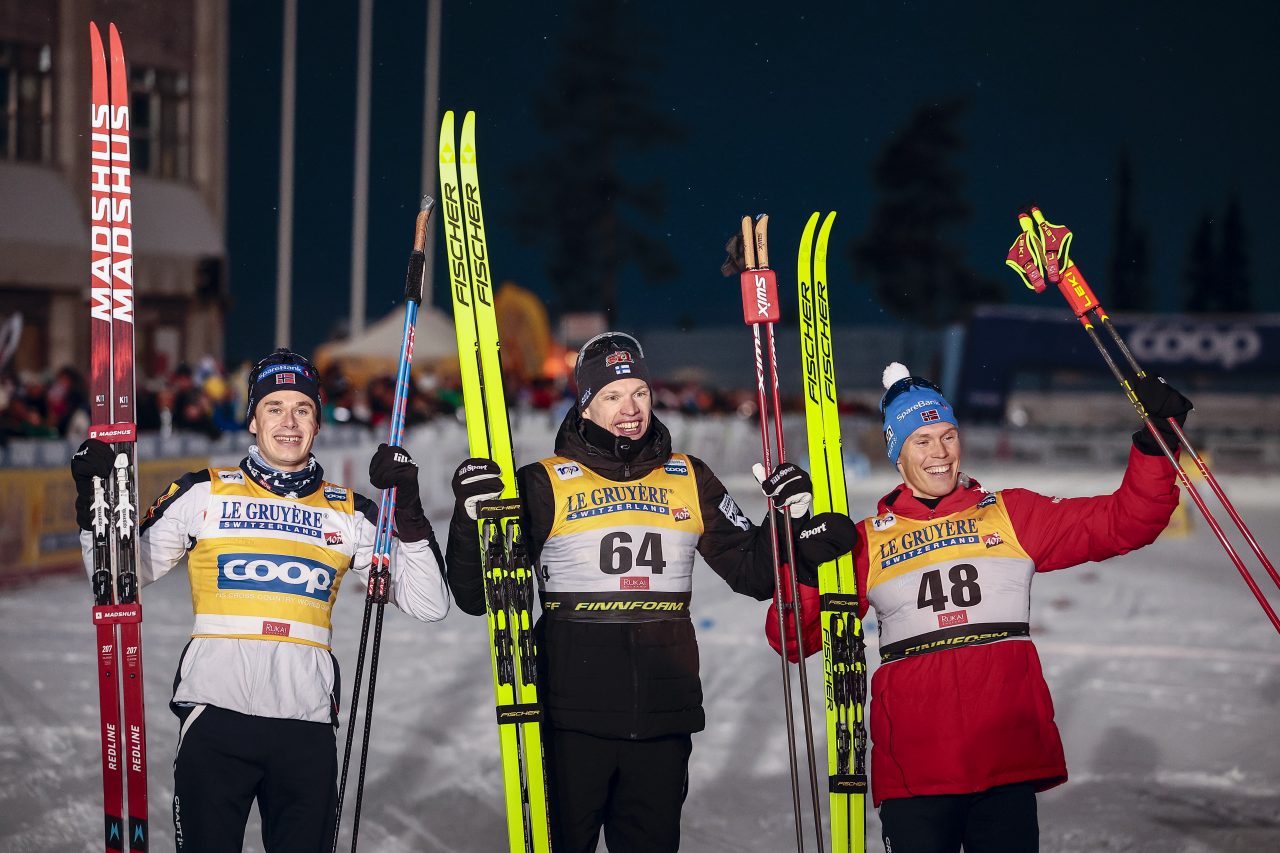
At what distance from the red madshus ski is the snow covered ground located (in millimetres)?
1395

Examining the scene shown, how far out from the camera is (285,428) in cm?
355

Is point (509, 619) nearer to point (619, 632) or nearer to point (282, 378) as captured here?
point (619, 632)

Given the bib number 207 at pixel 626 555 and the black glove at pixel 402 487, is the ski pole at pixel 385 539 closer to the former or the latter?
the black glove at pixel 402 487

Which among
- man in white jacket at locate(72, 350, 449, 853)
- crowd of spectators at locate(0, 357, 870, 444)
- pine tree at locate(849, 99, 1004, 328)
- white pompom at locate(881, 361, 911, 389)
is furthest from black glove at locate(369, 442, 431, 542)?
pine tree at locate(849, 99, 1004, 328)

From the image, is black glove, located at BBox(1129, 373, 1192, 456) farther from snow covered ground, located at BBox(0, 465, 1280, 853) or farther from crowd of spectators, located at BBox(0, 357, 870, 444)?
crowd of spectators, located at BBox(0, 357, 870, 444)

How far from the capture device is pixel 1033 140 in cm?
7044

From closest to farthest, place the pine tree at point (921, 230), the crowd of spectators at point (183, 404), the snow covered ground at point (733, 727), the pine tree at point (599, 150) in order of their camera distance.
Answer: the snow covered ground at point (733, 727) < the crowd of spectators at point (183, 404) < the pine tree at point (599, 150) < the pine tree at point (921, 230)

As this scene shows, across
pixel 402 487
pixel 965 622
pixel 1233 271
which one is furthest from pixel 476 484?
pixel 1233 271

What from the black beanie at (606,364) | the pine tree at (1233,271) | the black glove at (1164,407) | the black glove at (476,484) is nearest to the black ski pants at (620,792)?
the black glove at (476,484)

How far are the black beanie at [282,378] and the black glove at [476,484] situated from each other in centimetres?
43

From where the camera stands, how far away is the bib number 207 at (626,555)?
363 centimetres

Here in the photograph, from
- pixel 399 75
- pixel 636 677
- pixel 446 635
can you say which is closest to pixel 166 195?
pixel 399 75

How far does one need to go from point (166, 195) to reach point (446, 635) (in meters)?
19.7

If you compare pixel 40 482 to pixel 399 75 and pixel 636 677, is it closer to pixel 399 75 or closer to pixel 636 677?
pixel 636 677
